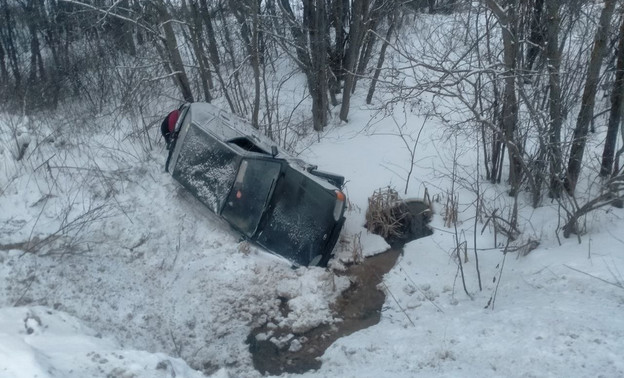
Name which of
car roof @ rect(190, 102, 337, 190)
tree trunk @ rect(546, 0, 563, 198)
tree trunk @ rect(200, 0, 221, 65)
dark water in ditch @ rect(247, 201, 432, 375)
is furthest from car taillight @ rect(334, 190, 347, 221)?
tree trunk @ rect(200, 0, 221, 65)

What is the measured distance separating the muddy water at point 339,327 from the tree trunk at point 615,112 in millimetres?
3270

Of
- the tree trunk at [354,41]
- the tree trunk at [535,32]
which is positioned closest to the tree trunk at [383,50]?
the tree trunk at [354,41]

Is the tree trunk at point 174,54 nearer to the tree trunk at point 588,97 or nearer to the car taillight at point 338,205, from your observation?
the car taillight at point 338,205

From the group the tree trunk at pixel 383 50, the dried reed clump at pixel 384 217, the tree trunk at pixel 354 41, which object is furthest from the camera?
the tree trunk at pixel 383 50

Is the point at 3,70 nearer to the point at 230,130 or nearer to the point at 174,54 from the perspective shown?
the point at 174,54

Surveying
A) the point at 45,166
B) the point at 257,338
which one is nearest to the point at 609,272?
the point at 257,338

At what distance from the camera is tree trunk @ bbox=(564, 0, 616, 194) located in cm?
758

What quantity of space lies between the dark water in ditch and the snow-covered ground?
13 centimetres

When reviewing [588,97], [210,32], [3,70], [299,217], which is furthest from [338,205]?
[3,70]

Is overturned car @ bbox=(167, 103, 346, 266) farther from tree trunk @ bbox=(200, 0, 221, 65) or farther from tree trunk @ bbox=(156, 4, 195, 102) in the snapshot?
tree trunk @ bbox=(200, 0, 221, 65)

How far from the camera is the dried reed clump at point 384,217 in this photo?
28.3 ft

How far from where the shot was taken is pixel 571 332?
5.37m

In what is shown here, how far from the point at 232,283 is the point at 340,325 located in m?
1.52

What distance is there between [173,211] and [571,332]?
562 centimetres
